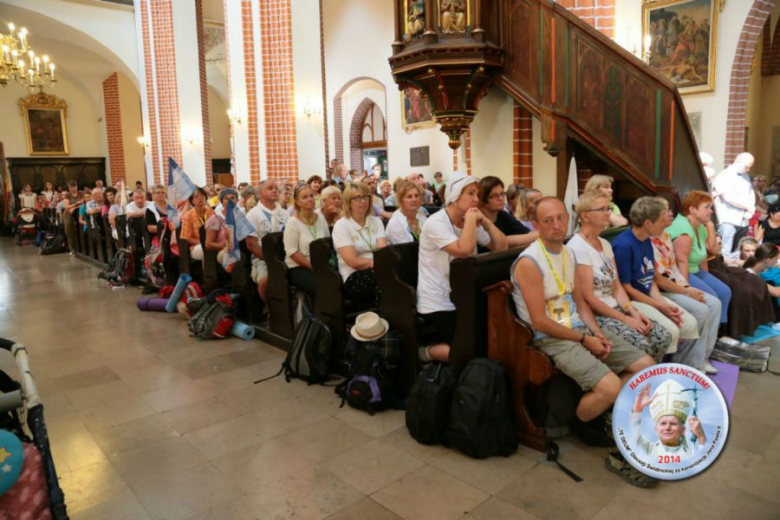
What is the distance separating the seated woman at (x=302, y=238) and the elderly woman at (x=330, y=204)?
0.31 m

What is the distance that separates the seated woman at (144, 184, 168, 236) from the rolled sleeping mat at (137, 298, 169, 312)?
128 cm

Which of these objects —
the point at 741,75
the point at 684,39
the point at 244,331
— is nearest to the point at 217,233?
the point at 244,331

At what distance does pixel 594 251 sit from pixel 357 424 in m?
1.92

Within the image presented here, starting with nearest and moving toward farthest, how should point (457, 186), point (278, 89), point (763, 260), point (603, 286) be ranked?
point (603, 286) < point (457, 186) < point (763, 260) < point (278, 89)

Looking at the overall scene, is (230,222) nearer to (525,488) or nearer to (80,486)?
(80,486)

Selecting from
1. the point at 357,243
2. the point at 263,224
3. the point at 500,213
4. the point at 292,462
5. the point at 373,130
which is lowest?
the point at 292,462

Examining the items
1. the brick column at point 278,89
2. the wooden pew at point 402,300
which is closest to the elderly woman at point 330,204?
the wooden pew at point 402,300

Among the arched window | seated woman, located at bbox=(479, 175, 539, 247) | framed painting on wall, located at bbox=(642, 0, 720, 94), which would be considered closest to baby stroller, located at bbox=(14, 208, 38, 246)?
the arched window

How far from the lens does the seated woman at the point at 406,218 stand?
4391 millimetres

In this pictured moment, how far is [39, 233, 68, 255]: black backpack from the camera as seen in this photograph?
1321 centimetres

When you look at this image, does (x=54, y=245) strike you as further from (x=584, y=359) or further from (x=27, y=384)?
(x=584, y=359)

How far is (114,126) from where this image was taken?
20781 mm

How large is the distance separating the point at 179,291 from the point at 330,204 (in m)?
2.48

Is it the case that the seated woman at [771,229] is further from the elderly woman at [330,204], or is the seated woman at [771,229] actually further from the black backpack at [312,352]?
the black backpack at [312,352]
